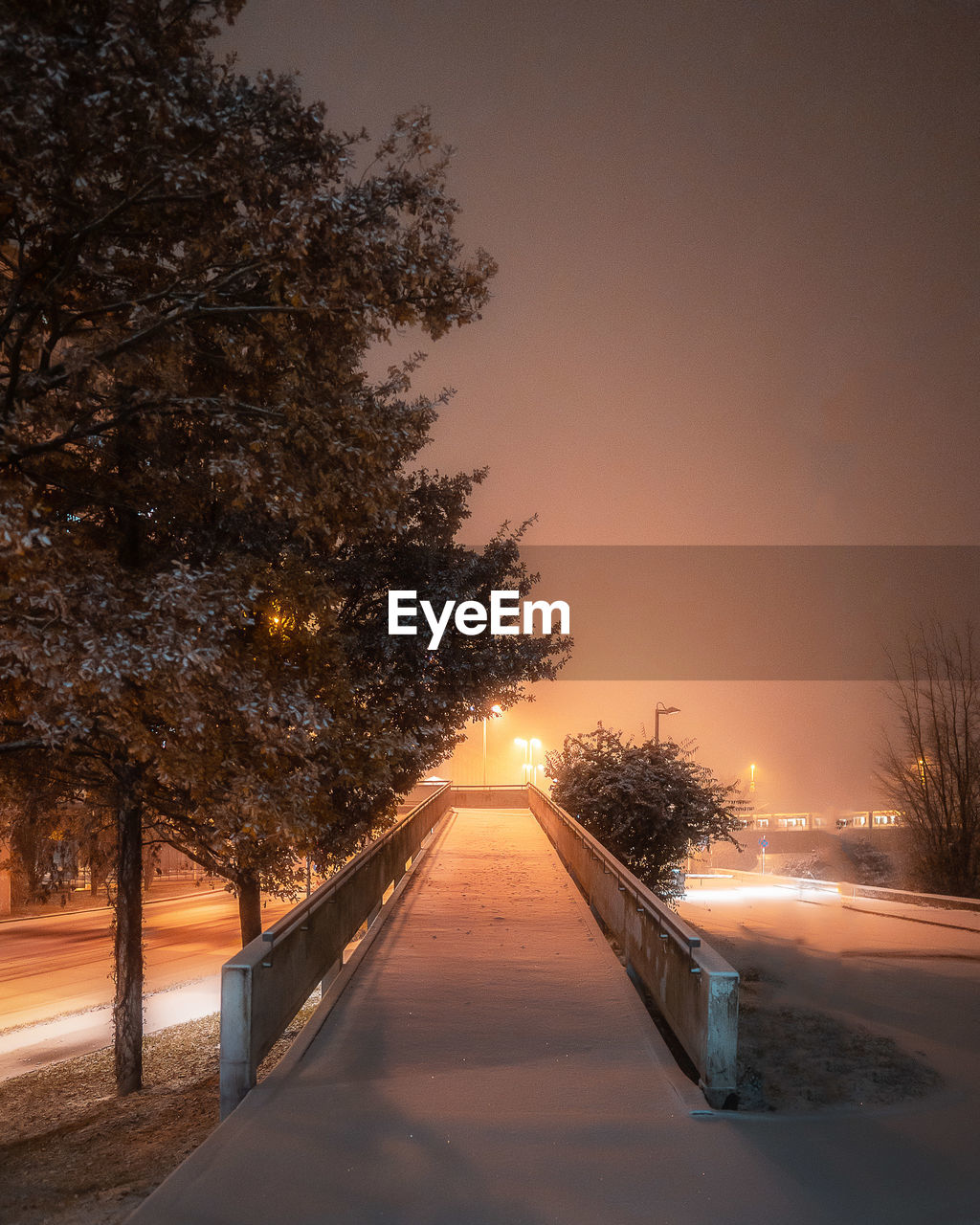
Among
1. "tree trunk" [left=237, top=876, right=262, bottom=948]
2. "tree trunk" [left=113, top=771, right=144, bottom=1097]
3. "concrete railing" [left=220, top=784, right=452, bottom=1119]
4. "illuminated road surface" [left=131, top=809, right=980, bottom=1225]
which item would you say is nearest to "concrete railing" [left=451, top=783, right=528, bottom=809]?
"tree trunk" [left=237, top=876, right=262, bottom=948]

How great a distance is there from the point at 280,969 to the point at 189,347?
6299 mm

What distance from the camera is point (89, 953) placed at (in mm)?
27719

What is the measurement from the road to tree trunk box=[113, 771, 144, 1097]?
Answer: 8.11m

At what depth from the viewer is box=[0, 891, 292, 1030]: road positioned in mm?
21062

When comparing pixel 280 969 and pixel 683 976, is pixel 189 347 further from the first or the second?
pixel 683 976

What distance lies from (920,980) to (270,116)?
549 inches

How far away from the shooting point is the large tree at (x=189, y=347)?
770 cm

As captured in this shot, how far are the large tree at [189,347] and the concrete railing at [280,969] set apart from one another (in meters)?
1.12

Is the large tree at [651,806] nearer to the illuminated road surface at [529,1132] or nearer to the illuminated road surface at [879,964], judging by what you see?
the illuminated road surface at [879,964]

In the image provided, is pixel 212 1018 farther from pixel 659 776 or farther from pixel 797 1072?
pixel 797 1072

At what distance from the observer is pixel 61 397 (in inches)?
377

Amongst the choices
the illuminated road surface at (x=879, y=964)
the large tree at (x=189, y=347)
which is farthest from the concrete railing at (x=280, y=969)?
the illuminated road surface at (x=879, y=964)

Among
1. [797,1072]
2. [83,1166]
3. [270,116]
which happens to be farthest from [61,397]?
[797,1072]

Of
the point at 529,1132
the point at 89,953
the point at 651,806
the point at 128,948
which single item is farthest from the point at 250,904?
A: the point at 89,953
